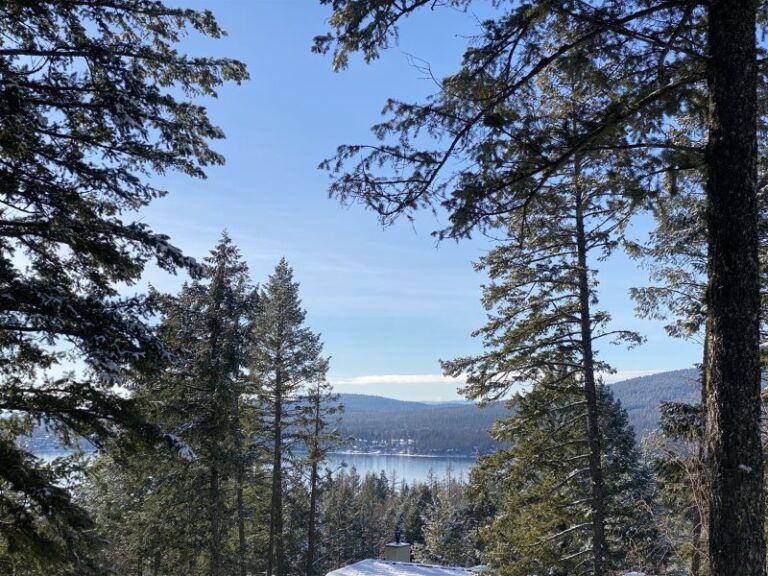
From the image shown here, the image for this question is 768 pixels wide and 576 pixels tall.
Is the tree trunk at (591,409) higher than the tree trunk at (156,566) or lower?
higher

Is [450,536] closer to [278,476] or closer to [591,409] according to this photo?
[278,476]

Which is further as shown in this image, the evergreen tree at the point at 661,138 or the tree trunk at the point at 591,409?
the tree trunk at the point at 591,409

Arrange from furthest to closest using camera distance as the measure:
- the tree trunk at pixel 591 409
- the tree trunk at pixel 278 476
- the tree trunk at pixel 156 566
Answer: the tree trunk at pixel 278 476
the tree trunk at pixel 156 566
the tree trunk at pixel 591 409

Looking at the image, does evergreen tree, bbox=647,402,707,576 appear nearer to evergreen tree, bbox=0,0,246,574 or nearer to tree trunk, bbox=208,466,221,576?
evergreen tree, bbox=0,0,246,574

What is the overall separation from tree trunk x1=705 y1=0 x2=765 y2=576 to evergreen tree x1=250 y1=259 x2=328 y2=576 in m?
16.7

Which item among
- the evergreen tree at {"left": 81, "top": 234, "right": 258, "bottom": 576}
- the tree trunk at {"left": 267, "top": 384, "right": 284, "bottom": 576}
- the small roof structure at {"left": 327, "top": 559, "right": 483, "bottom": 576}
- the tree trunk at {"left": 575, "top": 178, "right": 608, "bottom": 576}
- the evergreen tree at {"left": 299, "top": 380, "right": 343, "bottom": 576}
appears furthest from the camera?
the small roof structure at {"left": 327, "top": 559, "right": 483, "bottom": 576}

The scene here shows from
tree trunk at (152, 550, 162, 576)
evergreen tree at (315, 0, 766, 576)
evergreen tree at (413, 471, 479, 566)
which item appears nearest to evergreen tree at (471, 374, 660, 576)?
evergreen tree at (315, 0, 766, 576)

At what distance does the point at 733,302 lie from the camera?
149 inches

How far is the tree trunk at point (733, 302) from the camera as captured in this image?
365 centimetres

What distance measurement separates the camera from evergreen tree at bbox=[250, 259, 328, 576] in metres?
19.4

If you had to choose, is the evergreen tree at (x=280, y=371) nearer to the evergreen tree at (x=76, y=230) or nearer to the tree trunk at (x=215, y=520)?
the tree trunk at (x=215, y=520)

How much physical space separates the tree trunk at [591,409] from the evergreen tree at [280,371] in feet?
39.5

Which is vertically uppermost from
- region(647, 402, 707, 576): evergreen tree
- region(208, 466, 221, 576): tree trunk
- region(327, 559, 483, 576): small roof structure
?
region(647, 402, 707, 576): evergreen tree

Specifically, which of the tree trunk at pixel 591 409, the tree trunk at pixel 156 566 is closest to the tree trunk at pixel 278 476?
the tree trunk at pixel 156 566
